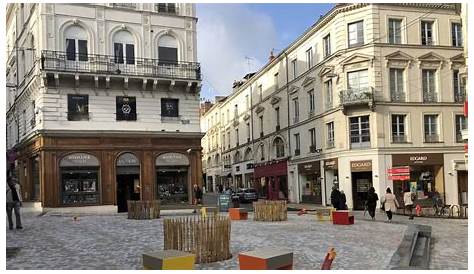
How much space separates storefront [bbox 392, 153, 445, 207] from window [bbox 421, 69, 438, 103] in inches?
147

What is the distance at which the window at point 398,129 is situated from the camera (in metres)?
33.5

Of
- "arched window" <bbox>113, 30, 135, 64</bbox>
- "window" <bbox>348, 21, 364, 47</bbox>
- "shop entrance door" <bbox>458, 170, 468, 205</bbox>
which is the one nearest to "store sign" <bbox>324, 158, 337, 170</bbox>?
"window" <bbox>348, 21, 364, 47</bbox>

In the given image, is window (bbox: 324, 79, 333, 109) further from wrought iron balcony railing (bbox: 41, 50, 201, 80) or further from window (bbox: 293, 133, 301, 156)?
wrought iron balcony railing (bbox: 41, 50, 201, 80)

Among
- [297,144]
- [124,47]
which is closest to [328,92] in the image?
[297,144]

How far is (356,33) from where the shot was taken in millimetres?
34156

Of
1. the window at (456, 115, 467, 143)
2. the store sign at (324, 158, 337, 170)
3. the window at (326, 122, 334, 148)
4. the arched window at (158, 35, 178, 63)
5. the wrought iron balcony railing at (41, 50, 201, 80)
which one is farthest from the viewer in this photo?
the window at (326, 122, 334, 148)

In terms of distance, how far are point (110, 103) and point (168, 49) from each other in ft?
16.3

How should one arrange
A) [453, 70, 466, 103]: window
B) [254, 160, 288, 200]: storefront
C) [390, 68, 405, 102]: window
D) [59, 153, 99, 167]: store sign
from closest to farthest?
1. [59, 153, 99, 167]: store sign
2. [390, 68, 405, 102]: window
3. [453, 70, 466, 103]: window
4. [254, 160, 288, 200]: storefront

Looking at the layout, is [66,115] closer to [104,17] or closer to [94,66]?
[94,66]

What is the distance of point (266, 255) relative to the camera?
928cm

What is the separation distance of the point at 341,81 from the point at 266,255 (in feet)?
87.8

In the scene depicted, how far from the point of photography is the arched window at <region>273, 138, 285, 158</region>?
45.7 meters

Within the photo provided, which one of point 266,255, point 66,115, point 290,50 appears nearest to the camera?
point 266,255

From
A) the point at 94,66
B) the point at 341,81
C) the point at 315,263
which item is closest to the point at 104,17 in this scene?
the point at 94,66
